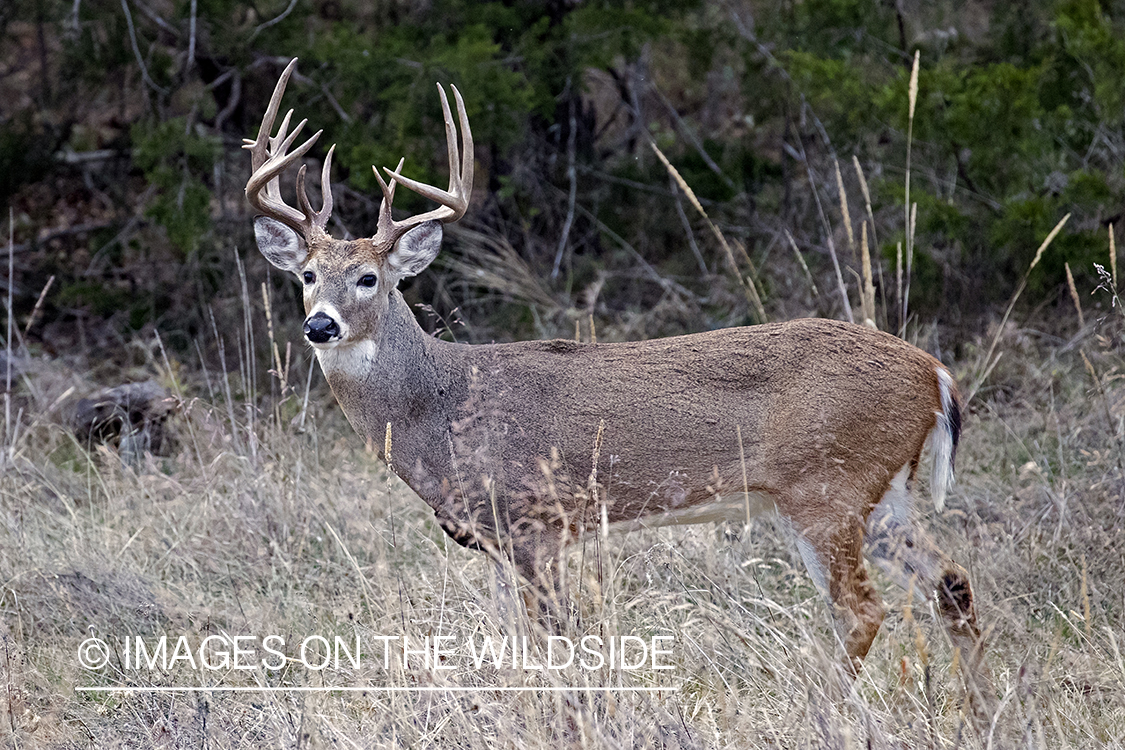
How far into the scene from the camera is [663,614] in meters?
3.70

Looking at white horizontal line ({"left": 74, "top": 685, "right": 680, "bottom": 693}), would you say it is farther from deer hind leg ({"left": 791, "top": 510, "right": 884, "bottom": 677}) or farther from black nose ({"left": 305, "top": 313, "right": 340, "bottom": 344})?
black nose ({"left": 305, "top": 313, "right": 340, "bottom": 344})

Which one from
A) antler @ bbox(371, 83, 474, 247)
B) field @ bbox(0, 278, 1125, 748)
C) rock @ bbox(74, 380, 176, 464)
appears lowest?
rock @ bbox(74, 380, 176, 464)

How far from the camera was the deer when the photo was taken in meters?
3.60

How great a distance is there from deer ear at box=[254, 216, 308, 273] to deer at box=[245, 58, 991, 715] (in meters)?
0.14

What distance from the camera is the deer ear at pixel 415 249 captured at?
416 centimetres

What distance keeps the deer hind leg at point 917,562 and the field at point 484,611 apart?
11 cm

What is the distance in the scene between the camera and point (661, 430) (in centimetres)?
374

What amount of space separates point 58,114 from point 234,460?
402 cm

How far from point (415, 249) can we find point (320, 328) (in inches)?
23.1

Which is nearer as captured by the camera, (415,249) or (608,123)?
(415,249)

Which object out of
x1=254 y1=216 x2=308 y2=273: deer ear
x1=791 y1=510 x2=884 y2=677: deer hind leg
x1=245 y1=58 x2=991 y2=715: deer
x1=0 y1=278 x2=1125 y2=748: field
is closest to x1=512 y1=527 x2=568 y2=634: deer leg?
x1=245 y1=58 x2=991 y2=715: deer

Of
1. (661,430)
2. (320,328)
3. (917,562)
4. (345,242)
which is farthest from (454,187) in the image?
(917,562)

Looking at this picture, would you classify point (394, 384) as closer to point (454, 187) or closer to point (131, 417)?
point (454, 187)

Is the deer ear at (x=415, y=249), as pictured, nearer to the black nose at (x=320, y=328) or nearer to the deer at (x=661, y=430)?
the deer at (x=661, y=430)
